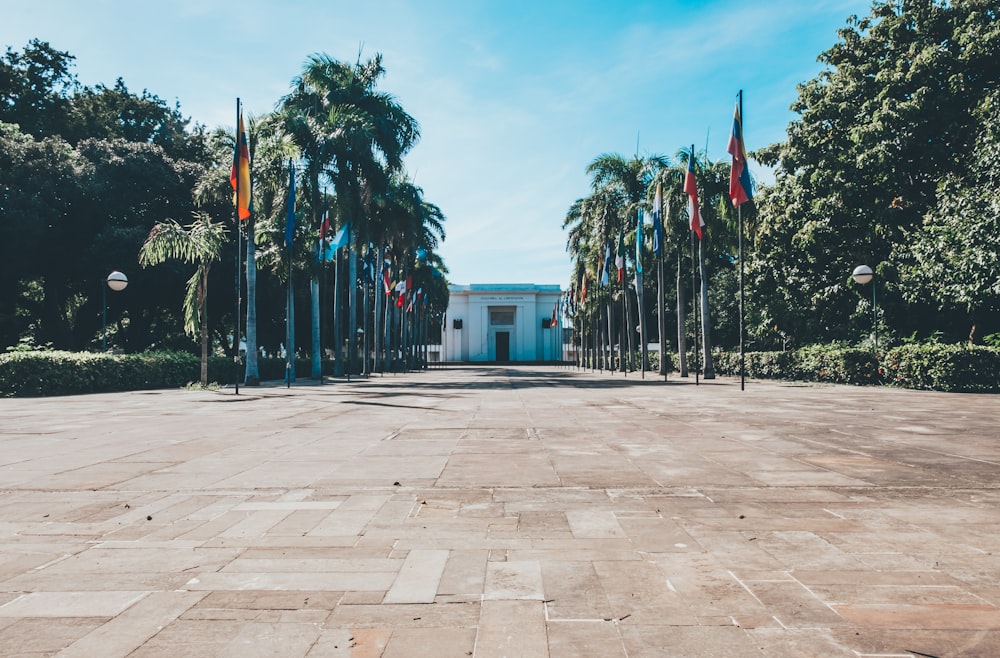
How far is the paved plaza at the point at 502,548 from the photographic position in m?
2.89

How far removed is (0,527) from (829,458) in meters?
7.92

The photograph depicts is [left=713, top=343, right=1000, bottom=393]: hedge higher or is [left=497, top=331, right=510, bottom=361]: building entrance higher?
[left=497, top=331, right=510, bottom=361]: building entrance

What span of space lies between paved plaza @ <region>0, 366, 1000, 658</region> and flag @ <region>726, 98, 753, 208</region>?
15314 millimetres

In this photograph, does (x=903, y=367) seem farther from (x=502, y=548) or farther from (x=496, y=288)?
(x=496, y=288)

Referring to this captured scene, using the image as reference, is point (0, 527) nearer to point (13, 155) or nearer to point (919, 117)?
point (919, 117)

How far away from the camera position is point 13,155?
31.9 m

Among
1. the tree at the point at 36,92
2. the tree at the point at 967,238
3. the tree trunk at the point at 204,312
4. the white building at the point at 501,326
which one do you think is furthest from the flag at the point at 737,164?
the white building at the point at 501,326

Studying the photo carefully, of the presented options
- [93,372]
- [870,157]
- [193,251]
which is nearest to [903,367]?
[870,157]

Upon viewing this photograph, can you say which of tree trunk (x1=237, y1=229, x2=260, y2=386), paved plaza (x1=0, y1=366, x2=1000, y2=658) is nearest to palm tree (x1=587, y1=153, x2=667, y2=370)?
tree trunk (x1=237, y1=229, x2=260, y2=386)

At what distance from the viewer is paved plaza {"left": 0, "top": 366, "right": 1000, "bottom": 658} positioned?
289cm

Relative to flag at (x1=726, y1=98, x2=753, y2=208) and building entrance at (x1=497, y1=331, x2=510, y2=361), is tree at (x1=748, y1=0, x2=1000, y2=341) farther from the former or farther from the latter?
building entrance at (x1=497, y1=331, x2=510, y2=361)

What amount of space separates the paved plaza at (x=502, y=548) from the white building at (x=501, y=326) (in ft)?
298

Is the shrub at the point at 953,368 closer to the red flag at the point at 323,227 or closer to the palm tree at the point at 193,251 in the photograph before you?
the red flag at the point at 323,227

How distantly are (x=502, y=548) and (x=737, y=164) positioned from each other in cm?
2203
